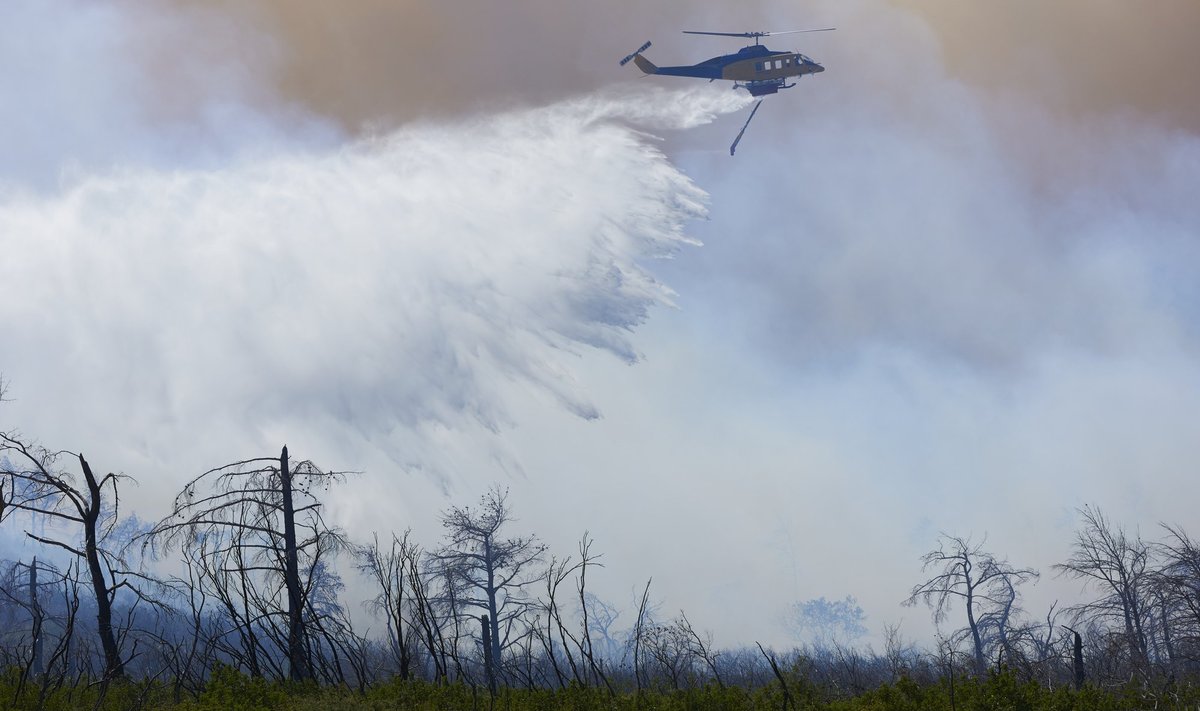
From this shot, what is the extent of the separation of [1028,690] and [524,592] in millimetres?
39311

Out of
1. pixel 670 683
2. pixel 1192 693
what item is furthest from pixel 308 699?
pixel 1192 693

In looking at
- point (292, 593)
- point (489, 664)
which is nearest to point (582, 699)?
point (489, 664)

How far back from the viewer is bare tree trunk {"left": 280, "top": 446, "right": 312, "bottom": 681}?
1700 centimetres

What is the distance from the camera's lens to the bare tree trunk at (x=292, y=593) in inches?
669

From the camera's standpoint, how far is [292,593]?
59.8 ft

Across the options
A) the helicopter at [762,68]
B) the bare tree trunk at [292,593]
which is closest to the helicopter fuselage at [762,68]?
the helicopter at [762,68]

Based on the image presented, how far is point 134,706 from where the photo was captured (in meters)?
14.0

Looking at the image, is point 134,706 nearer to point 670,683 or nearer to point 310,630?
point 310,630

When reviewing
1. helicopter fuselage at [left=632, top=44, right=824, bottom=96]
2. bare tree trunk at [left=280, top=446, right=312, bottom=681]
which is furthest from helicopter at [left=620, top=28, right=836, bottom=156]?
bare tree trunk at [left=280, top=446, right=312, bottom=681]

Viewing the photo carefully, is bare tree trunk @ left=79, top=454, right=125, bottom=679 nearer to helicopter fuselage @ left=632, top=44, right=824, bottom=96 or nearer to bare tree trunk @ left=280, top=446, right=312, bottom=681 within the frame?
bare tree trunk @ left=280, top=446, right=312, bottom=681

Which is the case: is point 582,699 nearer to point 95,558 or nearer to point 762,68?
point 95,558

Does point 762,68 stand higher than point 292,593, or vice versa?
point 762,68

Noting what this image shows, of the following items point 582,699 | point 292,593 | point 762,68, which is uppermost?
point 762,68

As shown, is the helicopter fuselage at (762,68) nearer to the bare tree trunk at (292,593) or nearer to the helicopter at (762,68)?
the helicopter at (762,68)
